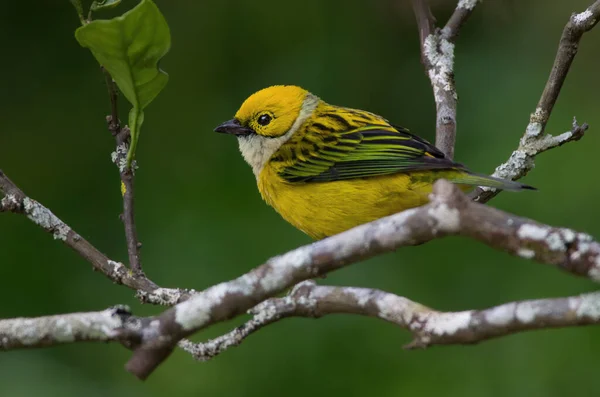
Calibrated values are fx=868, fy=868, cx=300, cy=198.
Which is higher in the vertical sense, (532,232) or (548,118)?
Answer: (548,118)

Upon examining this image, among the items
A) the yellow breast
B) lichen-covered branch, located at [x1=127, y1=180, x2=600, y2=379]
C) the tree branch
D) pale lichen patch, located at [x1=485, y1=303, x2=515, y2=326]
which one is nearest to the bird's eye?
the yellow breast

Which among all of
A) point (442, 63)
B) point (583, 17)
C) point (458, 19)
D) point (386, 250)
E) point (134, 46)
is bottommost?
point (386, 250)

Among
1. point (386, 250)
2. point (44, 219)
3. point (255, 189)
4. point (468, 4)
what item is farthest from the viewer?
point (255, 189)

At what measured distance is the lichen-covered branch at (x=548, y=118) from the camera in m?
3.70

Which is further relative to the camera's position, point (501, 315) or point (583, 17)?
point (583, 17)

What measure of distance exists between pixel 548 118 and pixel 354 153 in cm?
91

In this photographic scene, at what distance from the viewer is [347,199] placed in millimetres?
3957

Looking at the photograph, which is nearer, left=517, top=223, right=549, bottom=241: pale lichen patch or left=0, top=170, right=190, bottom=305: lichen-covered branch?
left=517, top=223, right=549, bottom=241: pale lichen patch

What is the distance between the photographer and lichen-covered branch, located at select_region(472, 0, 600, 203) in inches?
146

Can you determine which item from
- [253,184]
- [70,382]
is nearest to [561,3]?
[253,184]

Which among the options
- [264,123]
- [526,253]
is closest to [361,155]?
[264,123]

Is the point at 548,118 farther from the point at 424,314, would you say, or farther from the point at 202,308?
the point at 202,308

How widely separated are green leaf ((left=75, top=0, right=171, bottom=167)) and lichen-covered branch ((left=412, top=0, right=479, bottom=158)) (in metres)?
1.69

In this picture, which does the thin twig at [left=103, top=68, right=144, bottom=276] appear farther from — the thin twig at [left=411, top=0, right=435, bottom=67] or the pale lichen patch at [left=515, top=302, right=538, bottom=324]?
the thin twig at [left=411, top=0, right=435, bottom=67]
